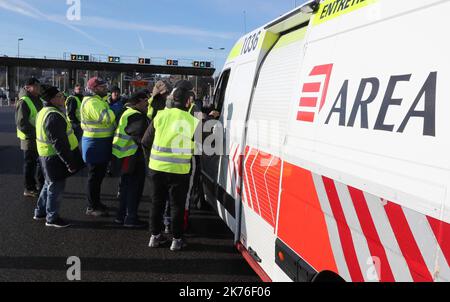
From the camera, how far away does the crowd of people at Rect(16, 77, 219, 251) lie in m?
4.30

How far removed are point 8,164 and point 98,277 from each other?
21.8ft

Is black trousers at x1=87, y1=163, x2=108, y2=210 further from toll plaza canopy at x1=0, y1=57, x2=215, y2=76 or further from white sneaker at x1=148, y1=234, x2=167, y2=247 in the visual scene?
toll plaza canopy at x1=0, y1=57, x2=215, y2=76

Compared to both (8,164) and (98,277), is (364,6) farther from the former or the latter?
(8,164)

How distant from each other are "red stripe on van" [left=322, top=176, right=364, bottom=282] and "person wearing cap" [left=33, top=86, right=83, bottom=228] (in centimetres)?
376

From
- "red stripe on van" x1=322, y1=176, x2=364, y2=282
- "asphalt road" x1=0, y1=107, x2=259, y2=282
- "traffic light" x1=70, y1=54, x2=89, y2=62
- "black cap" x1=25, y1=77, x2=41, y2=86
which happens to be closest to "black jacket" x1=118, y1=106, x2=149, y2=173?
"asphalt road" x1=0, y1=107, x2=259, y2=282

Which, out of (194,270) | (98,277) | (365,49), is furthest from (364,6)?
(98,277)

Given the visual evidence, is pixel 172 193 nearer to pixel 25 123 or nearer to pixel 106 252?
pixel 106 252

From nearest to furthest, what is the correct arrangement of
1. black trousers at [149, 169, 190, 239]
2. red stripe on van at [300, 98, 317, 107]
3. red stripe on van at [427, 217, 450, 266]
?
red stripe on van at [427, 217, 450, 266] → red stripe on van at [300, 98, 317, 107] → black trousers at [149, 169, 190, 239]

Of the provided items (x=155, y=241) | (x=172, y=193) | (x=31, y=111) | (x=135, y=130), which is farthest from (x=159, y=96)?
(x=31, y=111)

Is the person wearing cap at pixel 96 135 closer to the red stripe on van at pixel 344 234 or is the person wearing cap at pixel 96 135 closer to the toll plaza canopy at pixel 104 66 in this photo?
the red stripe on van at pixel 344 234

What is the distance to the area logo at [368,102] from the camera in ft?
5.37

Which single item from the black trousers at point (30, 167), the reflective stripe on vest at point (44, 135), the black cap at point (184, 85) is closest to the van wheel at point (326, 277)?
the black cap at point (184, 85)
